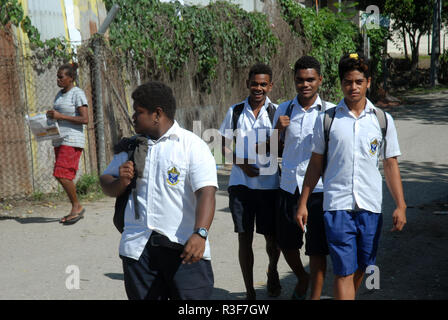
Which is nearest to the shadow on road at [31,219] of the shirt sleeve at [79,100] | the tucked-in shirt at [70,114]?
the tucked-in shirt at [70,114]

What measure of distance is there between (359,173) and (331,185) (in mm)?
200

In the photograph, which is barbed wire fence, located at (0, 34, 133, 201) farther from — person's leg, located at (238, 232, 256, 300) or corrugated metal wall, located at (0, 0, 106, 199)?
person's leg, located at (238, 232, 256, 300)

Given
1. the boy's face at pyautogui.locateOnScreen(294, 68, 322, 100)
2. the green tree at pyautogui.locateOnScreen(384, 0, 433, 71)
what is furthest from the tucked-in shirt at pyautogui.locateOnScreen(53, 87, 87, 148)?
the green tree at pyautogui.locateOnScreen(384, 0, 433, 71)

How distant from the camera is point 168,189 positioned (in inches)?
129

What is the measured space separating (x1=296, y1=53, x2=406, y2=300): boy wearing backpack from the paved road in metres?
1.20

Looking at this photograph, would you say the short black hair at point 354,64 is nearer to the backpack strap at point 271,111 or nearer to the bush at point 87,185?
the backpack strap at point 271,111

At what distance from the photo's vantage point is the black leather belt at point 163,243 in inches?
127

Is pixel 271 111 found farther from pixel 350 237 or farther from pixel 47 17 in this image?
pixel 47 17

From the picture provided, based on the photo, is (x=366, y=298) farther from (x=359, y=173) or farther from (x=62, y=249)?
(x=62, y=249)

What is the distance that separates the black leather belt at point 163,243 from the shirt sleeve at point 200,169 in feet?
0.99

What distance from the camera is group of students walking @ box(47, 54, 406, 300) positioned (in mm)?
3262

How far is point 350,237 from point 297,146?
1.01m

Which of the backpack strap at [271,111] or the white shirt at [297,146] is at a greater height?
the backpack strap at [271,111]

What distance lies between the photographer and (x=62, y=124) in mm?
7328
